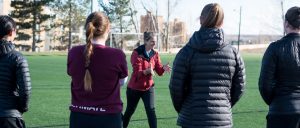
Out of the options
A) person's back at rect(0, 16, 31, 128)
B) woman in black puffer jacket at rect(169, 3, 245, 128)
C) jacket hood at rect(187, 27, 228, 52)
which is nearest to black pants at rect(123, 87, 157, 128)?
person's back at rect(0, 16, 31, 128)

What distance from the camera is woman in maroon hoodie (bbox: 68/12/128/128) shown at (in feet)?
14.8

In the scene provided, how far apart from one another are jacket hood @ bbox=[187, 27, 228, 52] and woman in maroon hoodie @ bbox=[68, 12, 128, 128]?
2.21 feet

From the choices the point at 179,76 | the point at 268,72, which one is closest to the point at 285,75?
the point at 268,72

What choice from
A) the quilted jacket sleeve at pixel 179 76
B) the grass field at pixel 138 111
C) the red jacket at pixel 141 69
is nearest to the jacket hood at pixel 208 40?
the quilted jacket sleeve at pixel 179 76

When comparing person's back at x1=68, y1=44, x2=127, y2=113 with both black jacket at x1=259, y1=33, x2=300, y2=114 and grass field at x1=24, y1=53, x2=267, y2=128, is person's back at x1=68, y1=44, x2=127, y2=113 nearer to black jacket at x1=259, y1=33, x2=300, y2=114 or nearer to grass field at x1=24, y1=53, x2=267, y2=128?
black jacket at x1=259, y1=33, x2=300, y2=114

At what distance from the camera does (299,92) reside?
201 inches

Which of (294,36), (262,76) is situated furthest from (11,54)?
(294,36)

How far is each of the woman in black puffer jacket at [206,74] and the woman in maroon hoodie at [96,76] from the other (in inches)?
21.4

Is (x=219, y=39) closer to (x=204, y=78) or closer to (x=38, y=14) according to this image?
(x=204, y=78)

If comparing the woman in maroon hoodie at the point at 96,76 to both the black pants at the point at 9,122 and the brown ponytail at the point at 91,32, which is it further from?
the black pants at the point at 9,122

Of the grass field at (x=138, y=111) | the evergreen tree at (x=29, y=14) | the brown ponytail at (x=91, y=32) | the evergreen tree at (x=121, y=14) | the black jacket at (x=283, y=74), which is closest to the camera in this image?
the brown ponytail at (x=91, y=32)

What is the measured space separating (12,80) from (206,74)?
1960mm

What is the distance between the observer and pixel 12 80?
16.8 feet

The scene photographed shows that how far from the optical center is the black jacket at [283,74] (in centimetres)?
502
